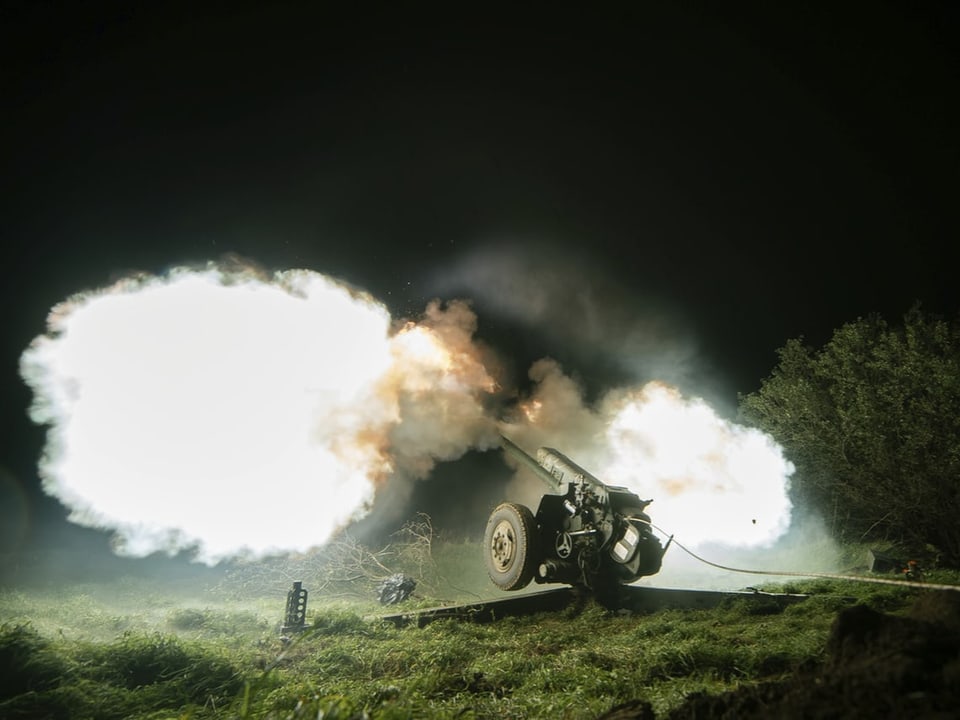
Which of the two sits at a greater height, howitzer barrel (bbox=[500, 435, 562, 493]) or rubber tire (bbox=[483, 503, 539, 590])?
howitzer barrel (bbox=[500, 435, 562, 493])

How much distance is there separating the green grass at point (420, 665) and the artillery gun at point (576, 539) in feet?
3.27

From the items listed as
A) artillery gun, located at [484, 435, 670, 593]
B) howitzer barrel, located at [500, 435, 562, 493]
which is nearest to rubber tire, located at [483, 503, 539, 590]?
artillery gun, located at [484, 435, 670, 593]

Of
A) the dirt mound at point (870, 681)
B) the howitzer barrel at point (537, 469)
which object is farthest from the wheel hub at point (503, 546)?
the dirt mound at point (870, 681)

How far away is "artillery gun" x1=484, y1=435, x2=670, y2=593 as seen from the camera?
367 inches

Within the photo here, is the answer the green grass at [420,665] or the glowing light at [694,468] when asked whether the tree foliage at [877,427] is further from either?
the green grass at [420,665]

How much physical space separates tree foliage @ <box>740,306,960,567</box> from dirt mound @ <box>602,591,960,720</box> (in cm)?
1577

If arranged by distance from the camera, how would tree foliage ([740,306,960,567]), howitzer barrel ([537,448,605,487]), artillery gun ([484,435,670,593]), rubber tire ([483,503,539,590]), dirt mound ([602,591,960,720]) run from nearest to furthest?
dirt mound ([602,591,960,720]) < artillery gun ([484,435,670,593]) < rubber tire ([483,503,539,590]) < howitzer barrel ([537,448,605,487]) < tree foliage ([740,306,960,567])

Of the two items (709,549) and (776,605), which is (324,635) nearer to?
(776,605)

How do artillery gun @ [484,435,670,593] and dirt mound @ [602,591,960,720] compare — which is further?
artillery gun @ [484,435,670,593]

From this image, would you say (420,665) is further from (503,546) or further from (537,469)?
(537,469)

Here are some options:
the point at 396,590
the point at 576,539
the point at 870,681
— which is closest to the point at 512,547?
the point at 576,539

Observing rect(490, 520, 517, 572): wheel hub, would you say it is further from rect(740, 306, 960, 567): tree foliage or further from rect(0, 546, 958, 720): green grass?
rect(740, 306, 960, 567): tree foliage

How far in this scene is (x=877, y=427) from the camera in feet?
52.9

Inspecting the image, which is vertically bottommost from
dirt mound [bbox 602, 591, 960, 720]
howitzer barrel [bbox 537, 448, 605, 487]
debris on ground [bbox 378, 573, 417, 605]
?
debris on ground [bbox 378, 573, 417, 605]
